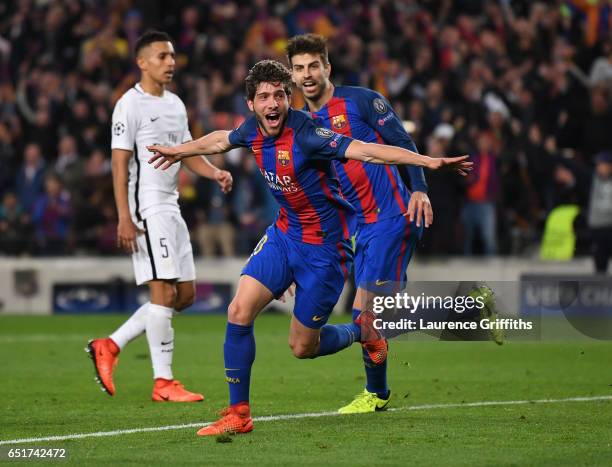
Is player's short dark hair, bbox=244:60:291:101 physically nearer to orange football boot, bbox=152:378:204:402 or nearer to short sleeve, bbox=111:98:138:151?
short sleeve, bbox=111:98:138:151

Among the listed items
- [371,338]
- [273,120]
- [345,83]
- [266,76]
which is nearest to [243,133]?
[273,120]

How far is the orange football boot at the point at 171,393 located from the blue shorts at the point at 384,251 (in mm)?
1531

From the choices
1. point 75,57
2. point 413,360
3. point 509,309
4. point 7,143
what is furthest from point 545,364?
point 75,57

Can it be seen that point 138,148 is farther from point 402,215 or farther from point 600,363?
point 600,363

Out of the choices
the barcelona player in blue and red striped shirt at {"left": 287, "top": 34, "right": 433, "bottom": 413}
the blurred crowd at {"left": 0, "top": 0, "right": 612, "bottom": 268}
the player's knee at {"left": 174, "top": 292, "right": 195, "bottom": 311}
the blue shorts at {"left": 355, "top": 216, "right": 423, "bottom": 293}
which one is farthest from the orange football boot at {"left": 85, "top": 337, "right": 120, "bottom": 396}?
the blurred crowd at {"left": 0, "top": 0, "right": 612, "bottom": 268}

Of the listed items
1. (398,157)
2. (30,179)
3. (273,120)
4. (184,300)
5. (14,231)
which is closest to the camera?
(398,157)

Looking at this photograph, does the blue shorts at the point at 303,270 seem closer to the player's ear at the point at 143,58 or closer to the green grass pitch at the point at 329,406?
the green grass pitch at the point at 329,406

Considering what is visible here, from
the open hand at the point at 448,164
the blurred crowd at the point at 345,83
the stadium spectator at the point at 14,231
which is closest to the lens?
Answer: the open hand at the point at 448,164

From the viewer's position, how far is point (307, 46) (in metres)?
8.84

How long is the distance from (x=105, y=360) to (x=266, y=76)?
3.05 metres

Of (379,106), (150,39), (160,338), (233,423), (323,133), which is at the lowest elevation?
(233,423)

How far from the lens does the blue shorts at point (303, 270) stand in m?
7.80

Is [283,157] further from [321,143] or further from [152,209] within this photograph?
[152,209]

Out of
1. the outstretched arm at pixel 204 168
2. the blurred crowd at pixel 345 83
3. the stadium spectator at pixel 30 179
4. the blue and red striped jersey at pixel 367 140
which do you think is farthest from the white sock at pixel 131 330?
the stadium spectator at pixel 30 179
